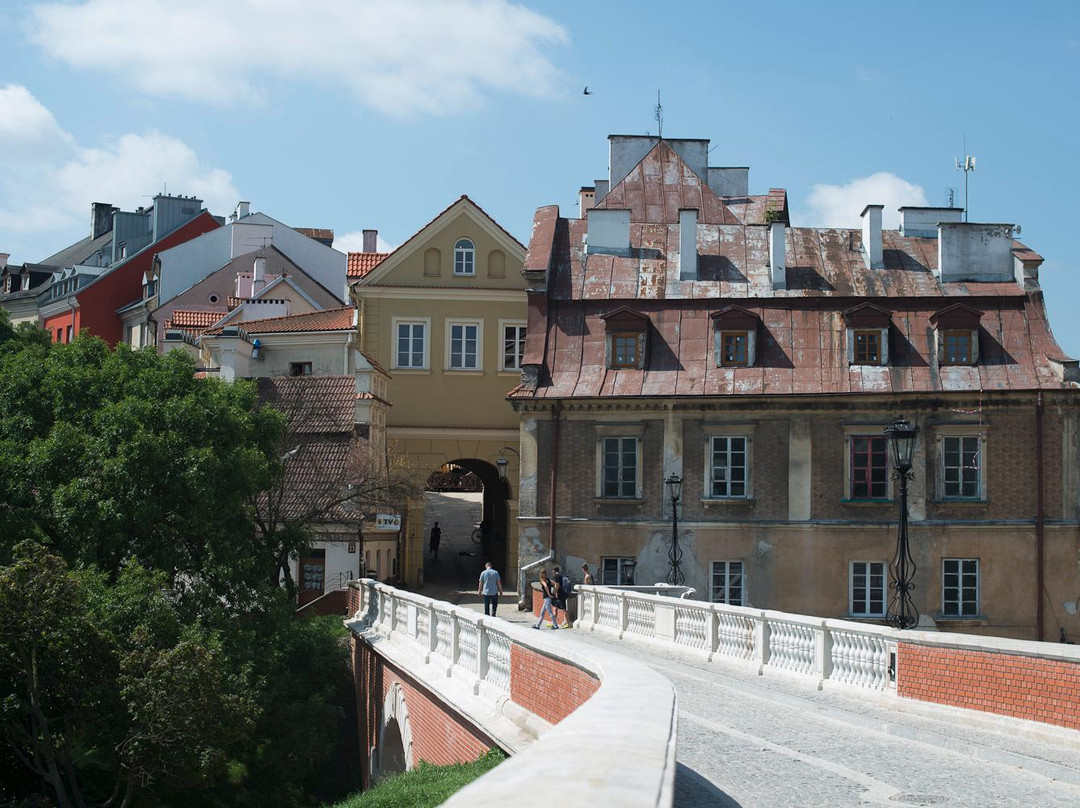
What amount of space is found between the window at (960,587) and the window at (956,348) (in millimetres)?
5402

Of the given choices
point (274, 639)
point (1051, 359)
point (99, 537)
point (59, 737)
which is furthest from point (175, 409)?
point (1051, 359)

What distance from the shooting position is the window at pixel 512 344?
43.0m

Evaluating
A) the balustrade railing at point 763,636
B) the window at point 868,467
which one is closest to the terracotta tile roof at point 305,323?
the window at point 868,467

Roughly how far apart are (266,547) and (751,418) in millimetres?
13392

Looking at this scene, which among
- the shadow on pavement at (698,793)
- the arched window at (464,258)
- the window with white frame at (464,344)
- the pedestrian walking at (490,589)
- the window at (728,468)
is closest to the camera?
the shadow on pavement at (698,793)

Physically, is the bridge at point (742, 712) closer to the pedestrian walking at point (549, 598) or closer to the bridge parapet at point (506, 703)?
the bridge parapet at point (506, 703)

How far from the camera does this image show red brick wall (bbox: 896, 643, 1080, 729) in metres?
13.8

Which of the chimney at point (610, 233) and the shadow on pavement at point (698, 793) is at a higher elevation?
the chimney at point (610, 233)

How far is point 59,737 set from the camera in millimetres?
23438

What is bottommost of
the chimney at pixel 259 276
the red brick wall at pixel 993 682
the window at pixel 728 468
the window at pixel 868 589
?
the window at pixel 868 589

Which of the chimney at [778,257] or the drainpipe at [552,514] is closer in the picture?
the drainpipe at [552,514]

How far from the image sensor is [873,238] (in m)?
39.9

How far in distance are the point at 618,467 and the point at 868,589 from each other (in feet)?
23.9

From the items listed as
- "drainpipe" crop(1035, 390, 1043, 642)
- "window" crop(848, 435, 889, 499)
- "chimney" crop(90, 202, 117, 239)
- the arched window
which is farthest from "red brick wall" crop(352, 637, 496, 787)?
"chimney" crop(90, 202, 117, 239)
